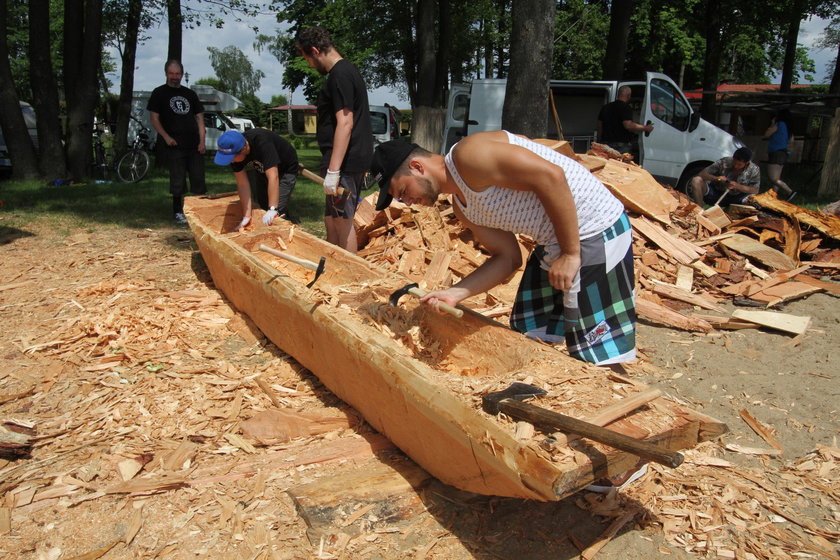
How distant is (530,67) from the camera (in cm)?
743

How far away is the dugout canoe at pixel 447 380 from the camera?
6.61 ft

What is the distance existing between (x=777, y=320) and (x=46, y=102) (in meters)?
13.2

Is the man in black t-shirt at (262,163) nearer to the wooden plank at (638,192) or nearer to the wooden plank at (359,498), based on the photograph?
the wooden plank at (359,498)

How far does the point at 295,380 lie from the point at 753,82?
155ft

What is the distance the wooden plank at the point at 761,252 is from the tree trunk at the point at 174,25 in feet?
40.3

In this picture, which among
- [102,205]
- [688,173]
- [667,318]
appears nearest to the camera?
[667,318]

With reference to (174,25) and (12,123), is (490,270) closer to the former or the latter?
(12,123)

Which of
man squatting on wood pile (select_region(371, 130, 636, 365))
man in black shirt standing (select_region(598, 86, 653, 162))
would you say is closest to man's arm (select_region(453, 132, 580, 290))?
man squatting on wood pile (select_region(371, 130, 636, 365))

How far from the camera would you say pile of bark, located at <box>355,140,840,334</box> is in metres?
5.34

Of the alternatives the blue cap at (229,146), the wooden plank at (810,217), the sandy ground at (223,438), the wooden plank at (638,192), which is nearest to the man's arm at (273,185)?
the blue cap at (229,146)

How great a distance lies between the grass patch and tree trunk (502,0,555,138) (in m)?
2.90

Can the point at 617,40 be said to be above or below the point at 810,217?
above

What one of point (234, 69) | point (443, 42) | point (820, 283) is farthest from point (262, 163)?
point (234, 69)

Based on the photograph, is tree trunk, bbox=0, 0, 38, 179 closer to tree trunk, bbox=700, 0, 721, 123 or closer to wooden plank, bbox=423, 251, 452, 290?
wooden plank, bbox=423, 251, 452, 290
